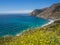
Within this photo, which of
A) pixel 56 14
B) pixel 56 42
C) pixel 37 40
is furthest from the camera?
pixel 56 14

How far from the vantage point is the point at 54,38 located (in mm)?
16156

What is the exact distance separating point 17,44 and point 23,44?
117cm

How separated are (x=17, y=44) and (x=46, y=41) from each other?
286cm

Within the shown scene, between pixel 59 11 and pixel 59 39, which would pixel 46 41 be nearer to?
pixel 59 39

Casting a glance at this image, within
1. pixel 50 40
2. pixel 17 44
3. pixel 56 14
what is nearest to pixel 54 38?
pixel 50 40

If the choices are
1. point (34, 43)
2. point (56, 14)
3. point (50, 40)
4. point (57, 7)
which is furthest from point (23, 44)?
point (57, 7)

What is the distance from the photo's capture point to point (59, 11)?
622 ft

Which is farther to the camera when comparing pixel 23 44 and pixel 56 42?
pixel 23 44

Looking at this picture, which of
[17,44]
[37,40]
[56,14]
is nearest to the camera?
[37,40]

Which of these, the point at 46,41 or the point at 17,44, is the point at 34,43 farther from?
the point at 17,44

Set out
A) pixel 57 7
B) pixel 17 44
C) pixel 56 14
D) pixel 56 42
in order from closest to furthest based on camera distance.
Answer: pixel 56 42, pixel 17 44, pixel 56 14, pixel 57 7

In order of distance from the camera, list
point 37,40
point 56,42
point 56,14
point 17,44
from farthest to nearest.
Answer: point 56,14, point 17,44, point 37,40, point 56,42

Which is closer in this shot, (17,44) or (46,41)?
(46,41)

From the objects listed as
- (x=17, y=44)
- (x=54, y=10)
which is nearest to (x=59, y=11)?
(x=54, y=10)
